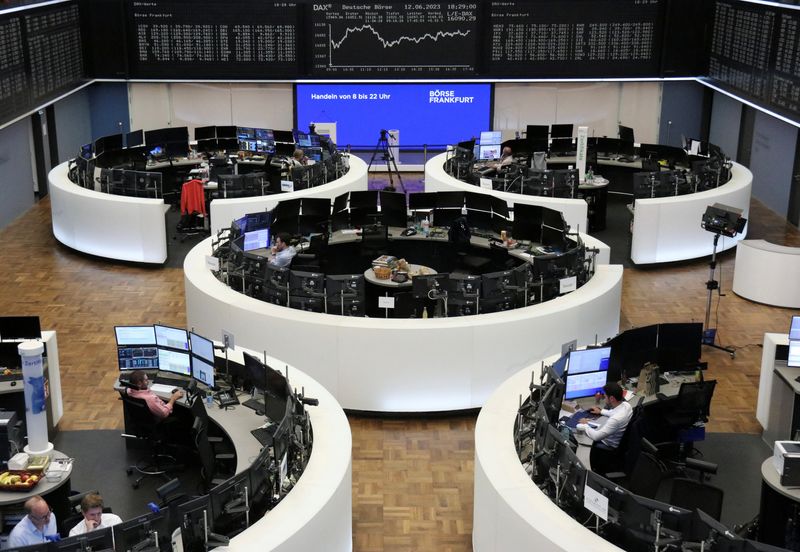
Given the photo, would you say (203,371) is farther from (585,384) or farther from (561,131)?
(561,131)

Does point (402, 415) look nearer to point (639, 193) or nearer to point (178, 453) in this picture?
point (178, 453)

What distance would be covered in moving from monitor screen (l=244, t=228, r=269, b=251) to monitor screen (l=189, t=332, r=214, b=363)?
331 centimetres

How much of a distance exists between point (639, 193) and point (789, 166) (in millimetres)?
3460

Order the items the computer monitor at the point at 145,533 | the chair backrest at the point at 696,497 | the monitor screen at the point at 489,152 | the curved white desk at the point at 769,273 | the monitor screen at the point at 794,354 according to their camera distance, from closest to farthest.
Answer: the computer monitor at the point at 145,533 → the chair backrest at the point at 696,497 → the monitor screen at the point at 794,354 → the curved white desk at the point at 769,273 → the monitor screen at the point at 489,152

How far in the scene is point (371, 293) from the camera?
12703 millimetres

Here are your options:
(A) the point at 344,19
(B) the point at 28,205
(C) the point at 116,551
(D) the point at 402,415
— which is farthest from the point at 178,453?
(A) the point at 344,19

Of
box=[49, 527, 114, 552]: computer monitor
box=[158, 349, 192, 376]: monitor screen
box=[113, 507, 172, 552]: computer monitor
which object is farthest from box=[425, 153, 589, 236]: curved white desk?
box=[49, 527, 114, 552]: computer monitor

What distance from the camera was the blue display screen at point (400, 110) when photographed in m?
20.2

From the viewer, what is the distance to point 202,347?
9.31m

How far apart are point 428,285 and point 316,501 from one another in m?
3.86

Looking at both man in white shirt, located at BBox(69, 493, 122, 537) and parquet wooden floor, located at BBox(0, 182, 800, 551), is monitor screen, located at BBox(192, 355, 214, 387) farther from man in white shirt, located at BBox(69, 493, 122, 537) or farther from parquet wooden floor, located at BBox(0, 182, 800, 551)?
man in white shirt, located at BBox(69, 493, 122, 537)

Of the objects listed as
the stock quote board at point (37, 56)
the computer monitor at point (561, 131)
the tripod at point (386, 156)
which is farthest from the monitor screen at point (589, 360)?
the stock quote board at point (37, 56)

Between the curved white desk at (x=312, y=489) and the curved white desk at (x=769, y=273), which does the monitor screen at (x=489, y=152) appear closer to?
the curved white desk at (x=769, y=273)

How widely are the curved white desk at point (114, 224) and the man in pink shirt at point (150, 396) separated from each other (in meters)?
5.61
